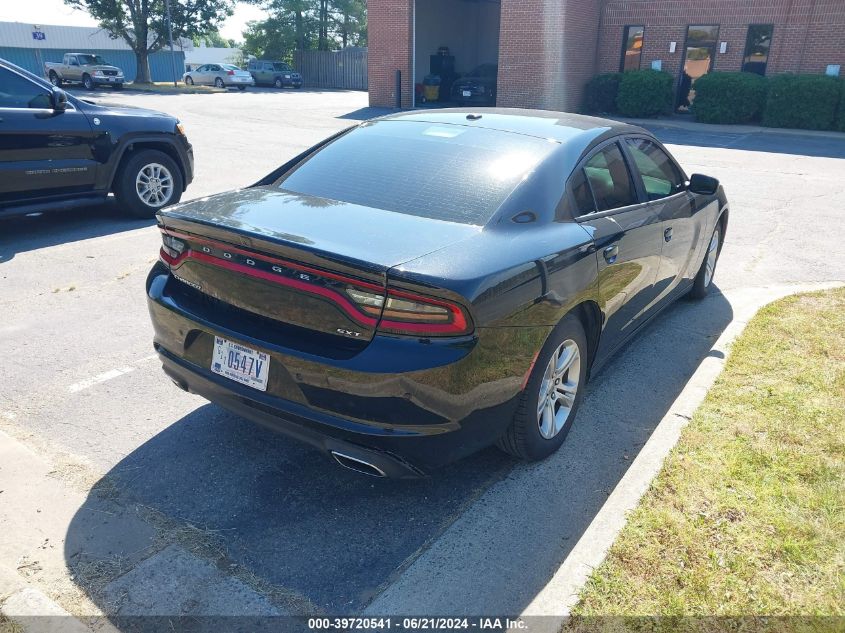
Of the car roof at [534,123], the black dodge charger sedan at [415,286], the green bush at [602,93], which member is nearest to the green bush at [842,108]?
the green bush at [602,93]

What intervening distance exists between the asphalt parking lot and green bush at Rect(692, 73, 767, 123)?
55.2 feet

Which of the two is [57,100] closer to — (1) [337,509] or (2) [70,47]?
(1) [337,509]

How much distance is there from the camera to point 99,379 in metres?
4.26

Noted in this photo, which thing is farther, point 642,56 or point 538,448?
point 642,56

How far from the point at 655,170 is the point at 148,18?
44.8m

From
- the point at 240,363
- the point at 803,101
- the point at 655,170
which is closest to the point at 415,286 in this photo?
the point at 240,363

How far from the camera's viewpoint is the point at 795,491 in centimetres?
321

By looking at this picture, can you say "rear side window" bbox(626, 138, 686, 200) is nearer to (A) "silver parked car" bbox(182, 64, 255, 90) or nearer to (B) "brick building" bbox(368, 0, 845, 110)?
(B) "brick building" bbox(368, 0, 845, 110)

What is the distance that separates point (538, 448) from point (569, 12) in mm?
22607

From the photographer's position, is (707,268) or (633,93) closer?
(707,268)

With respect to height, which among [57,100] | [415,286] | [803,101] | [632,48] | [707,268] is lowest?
[707,268]

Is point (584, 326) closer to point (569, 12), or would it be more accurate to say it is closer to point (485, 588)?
point (485, 588)

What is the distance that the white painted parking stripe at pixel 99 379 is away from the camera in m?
4.15

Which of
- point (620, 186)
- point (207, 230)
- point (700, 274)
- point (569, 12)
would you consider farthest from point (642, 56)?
point (207, 230)
